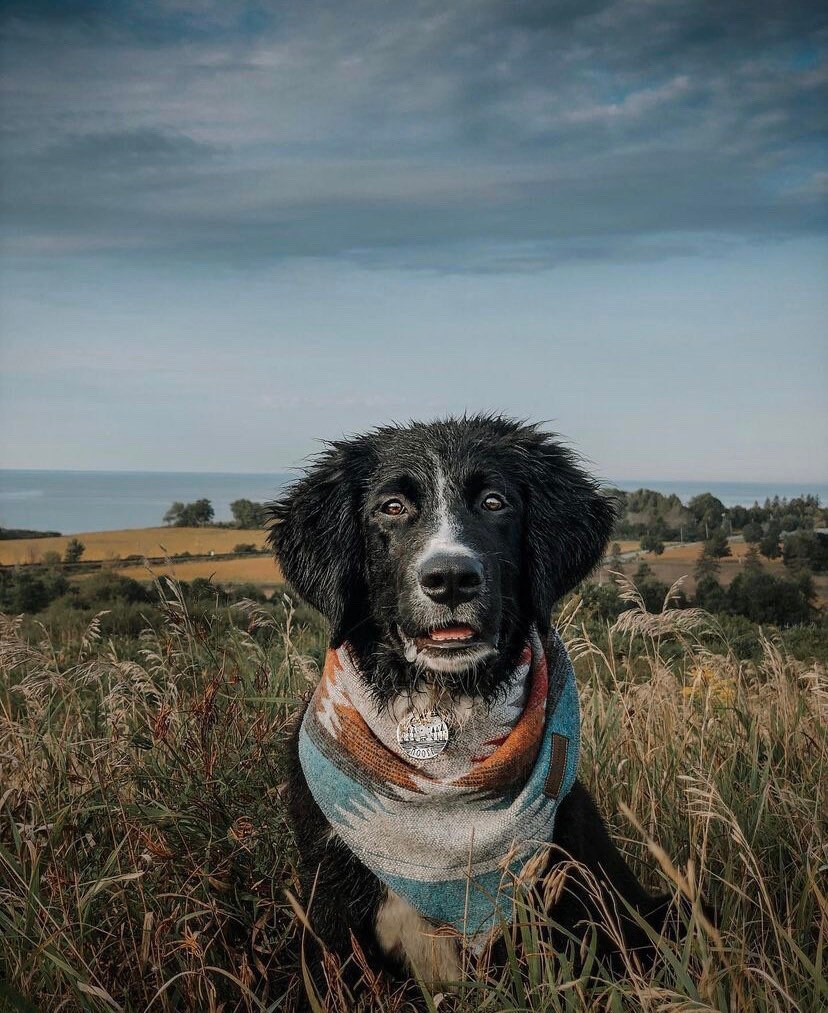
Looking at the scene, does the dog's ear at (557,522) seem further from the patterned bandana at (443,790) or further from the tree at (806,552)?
the tree at (806,552)

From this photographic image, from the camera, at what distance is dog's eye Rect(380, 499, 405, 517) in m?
3.19

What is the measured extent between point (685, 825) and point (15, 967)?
2.47 meters

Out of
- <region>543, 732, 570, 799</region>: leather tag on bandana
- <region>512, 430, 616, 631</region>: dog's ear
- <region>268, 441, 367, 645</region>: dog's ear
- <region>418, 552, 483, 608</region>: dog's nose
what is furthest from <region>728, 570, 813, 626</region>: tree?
<region>418, 552, 483, 608</region>: dog's nose

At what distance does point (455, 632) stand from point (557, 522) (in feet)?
2.28

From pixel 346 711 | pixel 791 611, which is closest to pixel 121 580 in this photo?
pixel 791 611

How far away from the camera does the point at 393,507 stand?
3.21m

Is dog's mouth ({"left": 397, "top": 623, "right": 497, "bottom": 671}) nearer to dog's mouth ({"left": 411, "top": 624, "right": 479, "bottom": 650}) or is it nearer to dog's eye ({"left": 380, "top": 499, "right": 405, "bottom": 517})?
dog's mouth ({"left": 411, "top": 624, "right": 479, "bottom": 650})

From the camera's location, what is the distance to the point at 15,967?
8.57 feet

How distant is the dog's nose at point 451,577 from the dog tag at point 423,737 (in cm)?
51

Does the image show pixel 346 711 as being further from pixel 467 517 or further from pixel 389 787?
pixel 467 517

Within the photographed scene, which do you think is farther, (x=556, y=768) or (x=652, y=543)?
(x=652, y=543)

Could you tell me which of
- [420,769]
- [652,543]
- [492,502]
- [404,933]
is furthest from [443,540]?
[652,543]

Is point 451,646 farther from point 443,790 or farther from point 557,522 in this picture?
point 557,522

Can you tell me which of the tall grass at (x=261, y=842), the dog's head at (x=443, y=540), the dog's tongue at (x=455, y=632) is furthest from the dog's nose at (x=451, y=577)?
the tall grass at (x=261, y=842)
